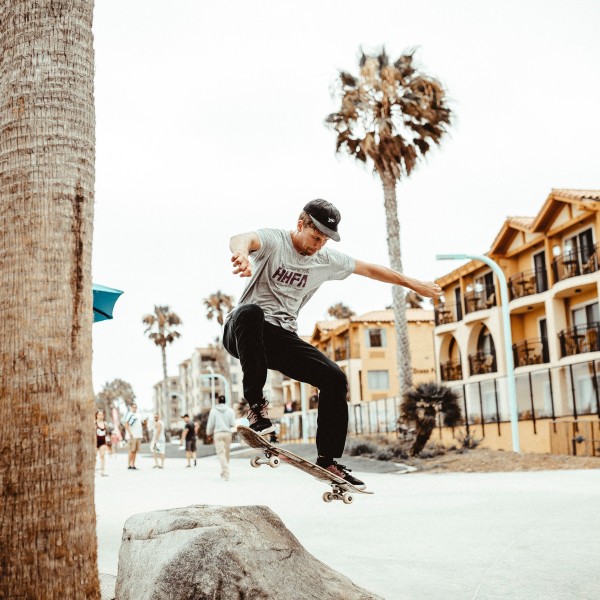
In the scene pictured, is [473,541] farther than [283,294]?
Yes

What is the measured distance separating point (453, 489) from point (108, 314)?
733 cm

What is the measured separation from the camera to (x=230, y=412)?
19516 millimetres

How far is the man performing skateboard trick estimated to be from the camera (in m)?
5.42

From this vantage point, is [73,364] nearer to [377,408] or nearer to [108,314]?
[108,314]

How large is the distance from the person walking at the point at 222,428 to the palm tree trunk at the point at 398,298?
23.2 feet

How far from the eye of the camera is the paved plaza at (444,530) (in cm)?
620

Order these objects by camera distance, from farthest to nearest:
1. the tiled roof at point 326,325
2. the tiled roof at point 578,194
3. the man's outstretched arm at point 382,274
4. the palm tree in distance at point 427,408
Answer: the tiled roof at point 326,325, the tiled roof at point 578,194, the palm tree in distance at point 427,408, the man's outstretched arm at point 382,274

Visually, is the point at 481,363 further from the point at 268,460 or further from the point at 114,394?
the point at 114,394

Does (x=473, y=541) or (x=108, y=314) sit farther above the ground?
(x=108, y=314)

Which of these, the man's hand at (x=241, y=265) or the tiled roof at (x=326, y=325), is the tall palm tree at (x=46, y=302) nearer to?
the man's hand at (x=241, y=265)

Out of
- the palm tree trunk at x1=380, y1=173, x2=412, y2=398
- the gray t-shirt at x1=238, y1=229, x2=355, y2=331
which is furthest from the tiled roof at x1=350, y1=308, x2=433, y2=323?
the gray t-shirt at x1=238, y1=229, x2=355, y2=331

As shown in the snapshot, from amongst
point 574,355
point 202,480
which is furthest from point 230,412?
point 574,355

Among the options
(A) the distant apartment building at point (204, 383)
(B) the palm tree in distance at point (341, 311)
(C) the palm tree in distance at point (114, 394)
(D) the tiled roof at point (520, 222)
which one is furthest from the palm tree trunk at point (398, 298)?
(C) the palm tree in distance at point (114, 394)

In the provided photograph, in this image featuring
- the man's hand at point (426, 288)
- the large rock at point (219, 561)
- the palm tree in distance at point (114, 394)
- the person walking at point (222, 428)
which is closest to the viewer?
the large rock at point (219, 561)
